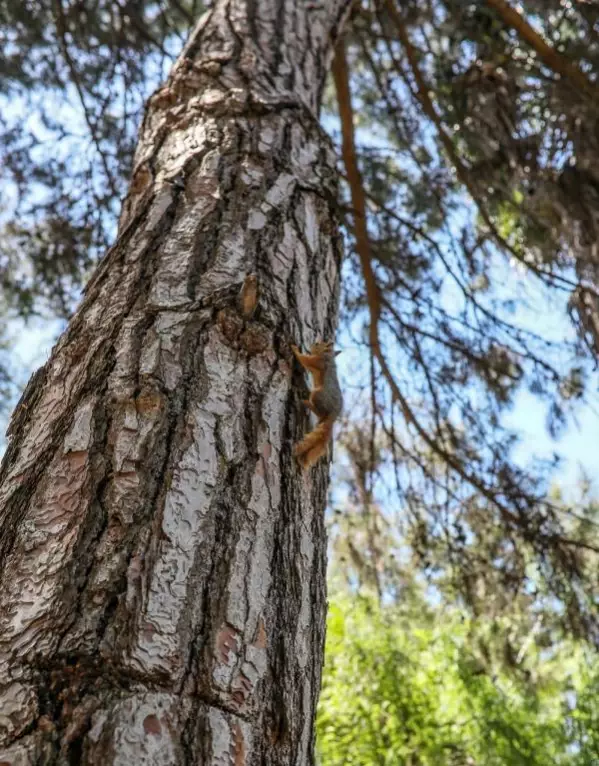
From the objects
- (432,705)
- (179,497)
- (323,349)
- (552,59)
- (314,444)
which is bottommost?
(179,497)

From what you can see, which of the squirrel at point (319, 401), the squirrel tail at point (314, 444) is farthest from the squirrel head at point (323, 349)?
the squirrel tail at point (314, 444)

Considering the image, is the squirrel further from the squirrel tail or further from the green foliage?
the green foliage

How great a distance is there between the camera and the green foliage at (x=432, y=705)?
13.4 ft

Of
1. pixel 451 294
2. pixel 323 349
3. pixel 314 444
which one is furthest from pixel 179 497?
pixel 451 294

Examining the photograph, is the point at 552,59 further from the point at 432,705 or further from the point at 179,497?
the point at 432,705

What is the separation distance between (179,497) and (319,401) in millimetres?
340

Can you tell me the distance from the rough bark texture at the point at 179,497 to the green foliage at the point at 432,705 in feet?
9.53

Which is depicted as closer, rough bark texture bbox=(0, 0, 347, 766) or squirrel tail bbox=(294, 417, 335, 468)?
rough bark texture bbox=(0, 0, 347, 766)

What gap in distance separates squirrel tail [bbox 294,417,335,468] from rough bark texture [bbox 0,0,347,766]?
0.02 m

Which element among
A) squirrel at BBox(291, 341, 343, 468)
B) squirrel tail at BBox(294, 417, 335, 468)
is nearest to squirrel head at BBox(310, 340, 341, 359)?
squirrel at BBox(291, 341, 343, 468)

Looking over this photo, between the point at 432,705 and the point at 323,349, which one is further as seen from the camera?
the point at 432,705

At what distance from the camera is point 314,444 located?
106 cm

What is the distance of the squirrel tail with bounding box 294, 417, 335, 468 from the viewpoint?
104cm


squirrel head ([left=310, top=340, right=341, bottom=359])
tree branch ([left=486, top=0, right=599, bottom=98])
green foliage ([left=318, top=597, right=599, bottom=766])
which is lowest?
squirrel head ([left=310, top=340, right=341, bottom=359])
